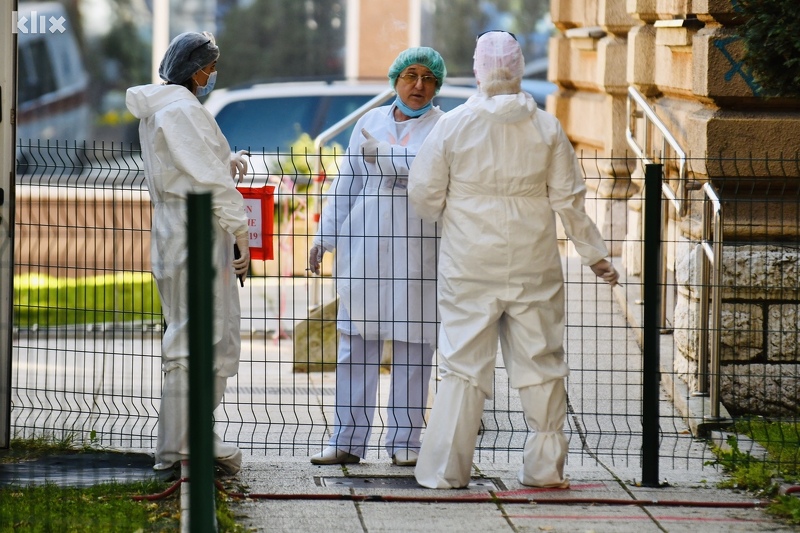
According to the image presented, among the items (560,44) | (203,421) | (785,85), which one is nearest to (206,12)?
(560,44)

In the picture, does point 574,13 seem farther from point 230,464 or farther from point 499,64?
point 230,464

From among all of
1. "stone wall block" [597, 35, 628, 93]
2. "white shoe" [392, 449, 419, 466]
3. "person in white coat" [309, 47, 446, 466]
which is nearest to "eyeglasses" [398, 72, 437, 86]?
"person in white coat" [309, 47, 446, 466]

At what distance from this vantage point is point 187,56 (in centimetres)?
570

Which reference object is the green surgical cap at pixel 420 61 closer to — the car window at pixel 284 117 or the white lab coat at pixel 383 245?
the white lab coat at pixel 383 245

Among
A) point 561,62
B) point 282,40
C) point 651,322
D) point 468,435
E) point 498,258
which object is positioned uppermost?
point 282,40

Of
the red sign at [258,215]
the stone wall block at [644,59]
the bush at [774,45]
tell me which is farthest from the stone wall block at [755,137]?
the red sign at [258,215]

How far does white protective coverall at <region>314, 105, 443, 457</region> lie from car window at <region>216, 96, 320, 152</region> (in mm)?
8447

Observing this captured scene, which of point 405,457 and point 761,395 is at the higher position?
point 761,395

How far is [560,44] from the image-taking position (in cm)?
1216

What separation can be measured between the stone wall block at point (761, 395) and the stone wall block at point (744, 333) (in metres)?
0.07

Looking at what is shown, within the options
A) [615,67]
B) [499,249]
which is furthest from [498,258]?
[615,67]

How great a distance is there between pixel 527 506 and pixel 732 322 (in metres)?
2.17

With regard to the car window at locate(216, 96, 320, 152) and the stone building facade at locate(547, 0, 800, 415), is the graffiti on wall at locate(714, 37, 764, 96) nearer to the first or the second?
the stone building facade at locate(547, 0, 800, 415)

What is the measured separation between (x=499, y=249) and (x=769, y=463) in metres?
1.62
